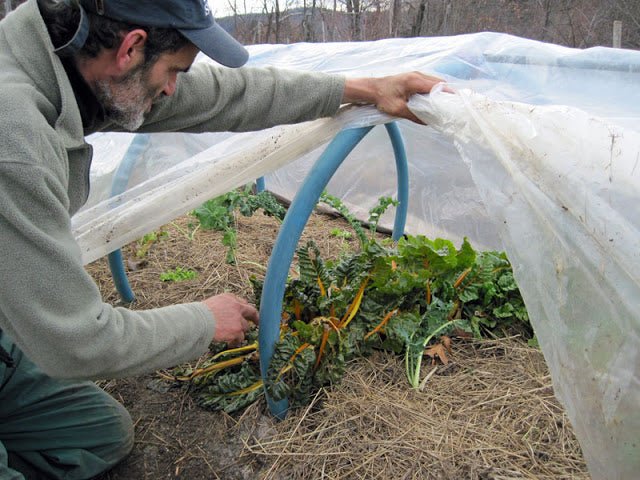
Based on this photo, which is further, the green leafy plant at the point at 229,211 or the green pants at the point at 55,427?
the green leafy plant at the point at 229,211

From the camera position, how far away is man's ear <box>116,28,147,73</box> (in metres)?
1.33

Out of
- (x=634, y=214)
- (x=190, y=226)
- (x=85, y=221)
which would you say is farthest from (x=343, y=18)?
(x=634, y=214)

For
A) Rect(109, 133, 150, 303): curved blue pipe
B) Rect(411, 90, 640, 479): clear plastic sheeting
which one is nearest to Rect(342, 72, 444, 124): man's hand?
Rect(411, 90, 640, 479): clear plastic sheeting

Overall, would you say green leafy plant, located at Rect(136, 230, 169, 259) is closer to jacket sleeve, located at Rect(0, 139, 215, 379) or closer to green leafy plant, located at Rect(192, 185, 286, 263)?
green leafy plant, located at Rect(192, 185, 286, 263)

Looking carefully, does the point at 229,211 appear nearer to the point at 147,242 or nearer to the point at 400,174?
the point at 147,242

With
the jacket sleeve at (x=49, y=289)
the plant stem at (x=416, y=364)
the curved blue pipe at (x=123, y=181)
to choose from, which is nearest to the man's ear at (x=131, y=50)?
the jacket sleeve at (x=49, y=289)

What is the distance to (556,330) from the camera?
4.16 feet

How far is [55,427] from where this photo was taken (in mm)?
1871

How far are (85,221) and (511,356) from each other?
1.67 metres

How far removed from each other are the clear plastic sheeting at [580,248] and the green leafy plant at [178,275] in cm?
193

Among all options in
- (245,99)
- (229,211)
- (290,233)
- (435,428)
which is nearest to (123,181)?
(229,211)

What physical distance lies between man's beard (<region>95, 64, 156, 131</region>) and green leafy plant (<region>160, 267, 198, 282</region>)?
1530mm

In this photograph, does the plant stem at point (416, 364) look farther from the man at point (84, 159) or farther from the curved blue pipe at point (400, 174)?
the curved blue pipe at point (400, 174)

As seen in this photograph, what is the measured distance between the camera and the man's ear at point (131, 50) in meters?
1.33
